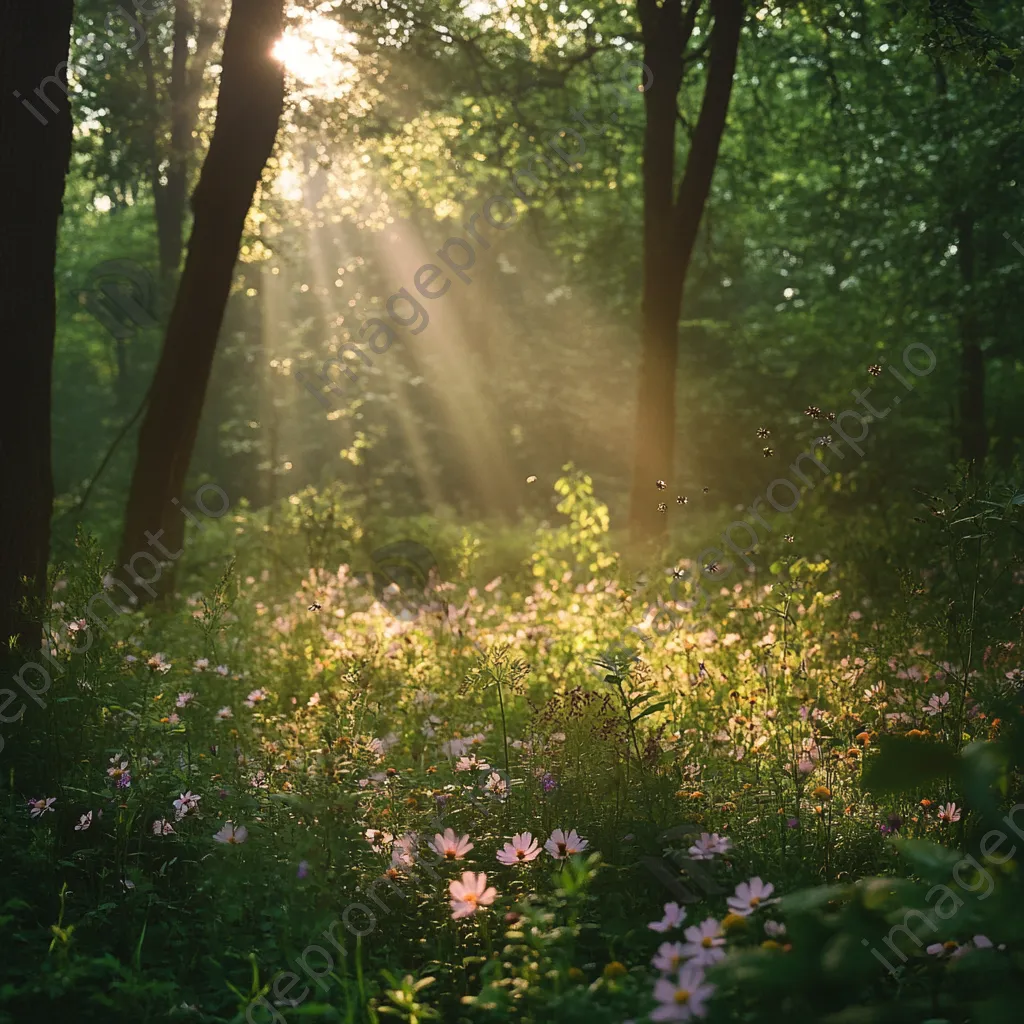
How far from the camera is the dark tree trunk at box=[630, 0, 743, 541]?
33.4 feet

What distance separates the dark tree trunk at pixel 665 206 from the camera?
1017 cm

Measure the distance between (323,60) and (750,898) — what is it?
11.1 metres

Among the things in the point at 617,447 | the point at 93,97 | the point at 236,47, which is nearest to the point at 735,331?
the point at 617,447

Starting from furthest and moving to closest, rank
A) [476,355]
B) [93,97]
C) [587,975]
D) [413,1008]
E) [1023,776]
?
1. [476,355]
2. [93,97]
3. [1023,776]
4. [587,975]
5. [413,1008]

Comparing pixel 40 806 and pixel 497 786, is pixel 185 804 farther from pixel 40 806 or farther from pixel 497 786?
pixel 497 786

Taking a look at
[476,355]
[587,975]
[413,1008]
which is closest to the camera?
[413,1008]

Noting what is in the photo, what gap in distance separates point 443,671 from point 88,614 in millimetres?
2234

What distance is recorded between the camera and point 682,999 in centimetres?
233

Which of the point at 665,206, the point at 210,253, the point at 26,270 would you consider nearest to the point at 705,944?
the point at 26,270

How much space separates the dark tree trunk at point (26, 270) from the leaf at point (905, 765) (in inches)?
157

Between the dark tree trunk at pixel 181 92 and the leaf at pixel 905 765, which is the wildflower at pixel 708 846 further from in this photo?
the dark tree trunk at pixel 181 92

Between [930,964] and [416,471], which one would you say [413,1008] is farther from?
[416,471]

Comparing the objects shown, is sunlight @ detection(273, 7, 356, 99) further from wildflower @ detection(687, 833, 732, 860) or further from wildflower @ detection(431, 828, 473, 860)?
wildflower @ detection(687, 833, 732, 860)

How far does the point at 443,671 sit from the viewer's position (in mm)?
6238
